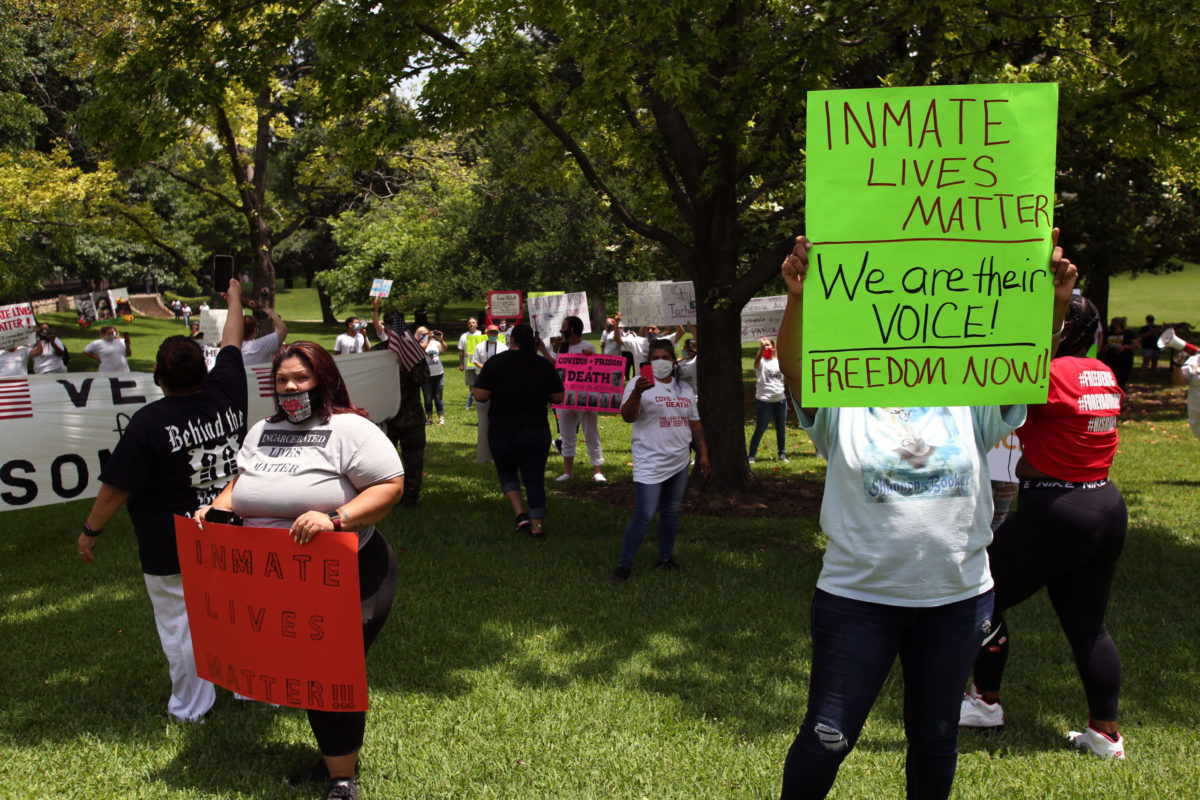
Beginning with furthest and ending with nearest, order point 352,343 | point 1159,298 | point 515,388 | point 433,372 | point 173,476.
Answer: point 1159,298, point 352,343, point 433,372, point 515,388, point 173,476

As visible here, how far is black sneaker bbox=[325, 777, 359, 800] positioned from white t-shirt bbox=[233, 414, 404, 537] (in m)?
1.05

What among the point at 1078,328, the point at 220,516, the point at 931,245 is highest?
the point at 931,245

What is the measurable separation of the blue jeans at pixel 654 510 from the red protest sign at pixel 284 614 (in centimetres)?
332

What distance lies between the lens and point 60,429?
24.7 ft

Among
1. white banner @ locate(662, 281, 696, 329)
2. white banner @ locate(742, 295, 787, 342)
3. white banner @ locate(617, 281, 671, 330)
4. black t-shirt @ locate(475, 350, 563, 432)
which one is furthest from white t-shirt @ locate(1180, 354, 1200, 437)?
white banner @ locate(617, 281, 671, 330)

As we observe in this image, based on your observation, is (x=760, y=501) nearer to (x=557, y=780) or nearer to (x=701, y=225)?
(x=701, y=225)

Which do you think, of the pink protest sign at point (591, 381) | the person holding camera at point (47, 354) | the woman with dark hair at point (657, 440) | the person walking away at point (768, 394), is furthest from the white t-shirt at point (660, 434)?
the person holding camera at point (47, 354)

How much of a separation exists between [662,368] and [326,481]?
3.72m

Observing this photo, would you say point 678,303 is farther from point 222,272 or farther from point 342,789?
point 342,789

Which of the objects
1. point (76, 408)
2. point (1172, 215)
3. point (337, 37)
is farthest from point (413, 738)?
point (1172, 215)

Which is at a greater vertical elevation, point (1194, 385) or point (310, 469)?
point (310, 469)

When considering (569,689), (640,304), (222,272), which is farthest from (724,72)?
(569,689)

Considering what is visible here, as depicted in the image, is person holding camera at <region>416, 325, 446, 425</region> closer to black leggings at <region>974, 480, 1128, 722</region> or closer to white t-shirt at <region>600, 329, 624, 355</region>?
white t-shirt at <region>600, 329, 624, 355</region>

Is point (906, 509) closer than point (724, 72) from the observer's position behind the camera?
Yes
